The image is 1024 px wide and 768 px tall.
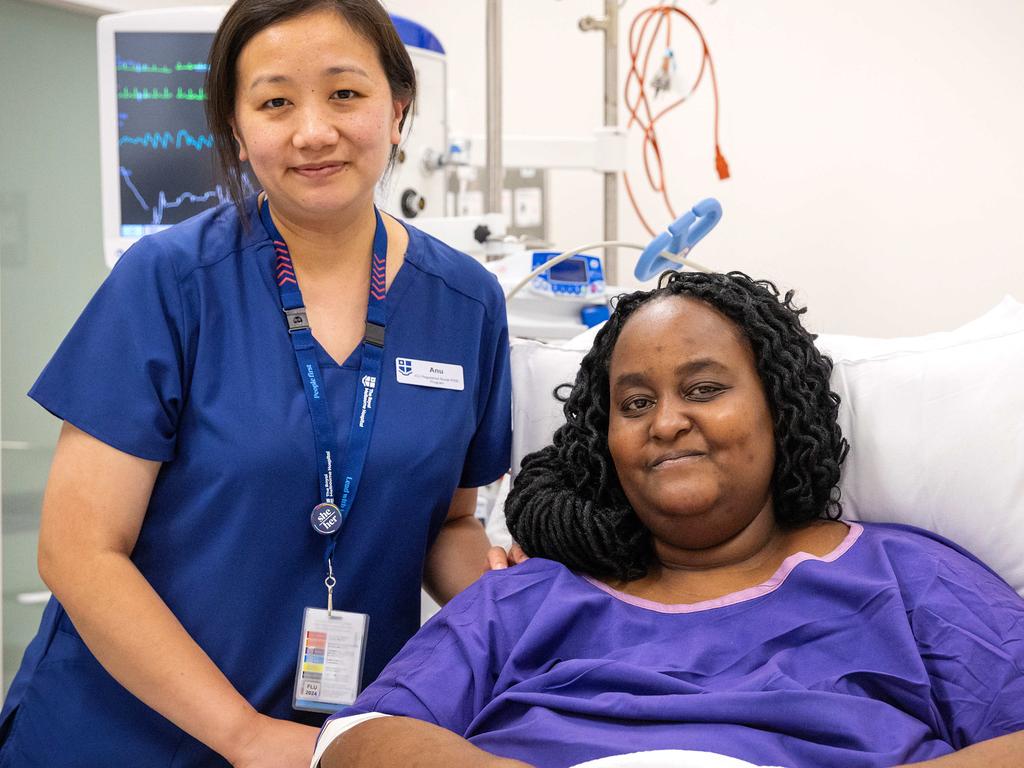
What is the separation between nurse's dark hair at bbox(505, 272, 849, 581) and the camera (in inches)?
51.7

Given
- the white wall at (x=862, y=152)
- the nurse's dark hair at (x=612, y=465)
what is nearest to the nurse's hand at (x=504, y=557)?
the nurse's dark hair at (x=612, y=465)

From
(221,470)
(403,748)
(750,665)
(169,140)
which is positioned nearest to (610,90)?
(169,140)

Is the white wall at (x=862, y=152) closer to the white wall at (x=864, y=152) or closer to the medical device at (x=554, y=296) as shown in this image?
the white wall at (x=864, y=152)

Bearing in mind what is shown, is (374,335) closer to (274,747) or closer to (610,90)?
(274,747)

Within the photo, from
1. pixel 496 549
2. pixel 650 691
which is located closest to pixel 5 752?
pixel 496 549

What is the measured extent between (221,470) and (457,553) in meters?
0.39

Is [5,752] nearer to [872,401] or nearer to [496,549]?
[496,549]

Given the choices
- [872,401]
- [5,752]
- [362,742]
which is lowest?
[5,752]

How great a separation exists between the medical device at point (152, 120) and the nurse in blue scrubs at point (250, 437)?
85 centimetres

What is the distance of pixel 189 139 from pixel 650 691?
1.59 metres

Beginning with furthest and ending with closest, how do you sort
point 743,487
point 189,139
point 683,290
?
point 189,139, point 683,290, point 743,487

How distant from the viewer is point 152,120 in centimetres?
221

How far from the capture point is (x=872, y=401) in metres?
1.43

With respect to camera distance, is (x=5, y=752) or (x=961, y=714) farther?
(x=5, y=752)
